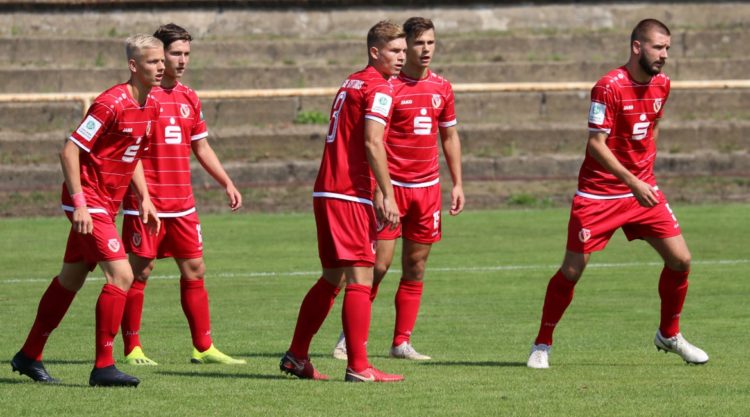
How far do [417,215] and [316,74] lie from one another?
16296mm

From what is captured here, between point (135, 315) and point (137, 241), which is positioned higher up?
point (137, 241)

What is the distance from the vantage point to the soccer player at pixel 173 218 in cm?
984

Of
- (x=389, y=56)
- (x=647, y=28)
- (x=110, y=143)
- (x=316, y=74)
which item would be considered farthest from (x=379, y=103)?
(x=316, y=74)

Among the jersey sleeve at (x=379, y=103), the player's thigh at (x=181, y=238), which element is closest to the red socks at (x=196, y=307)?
the player's thigh at (x=181, y=238)

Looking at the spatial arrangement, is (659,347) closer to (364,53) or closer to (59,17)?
(364,53)

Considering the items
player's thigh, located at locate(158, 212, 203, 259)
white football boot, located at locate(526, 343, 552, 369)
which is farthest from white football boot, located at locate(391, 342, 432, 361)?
player's thigh, located at locate(158, 212, 203, 259)

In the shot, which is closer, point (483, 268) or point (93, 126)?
point (93, 126)

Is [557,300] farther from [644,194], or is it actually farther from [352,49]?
[352,49]

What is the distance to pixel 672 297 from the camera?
9.74 meters

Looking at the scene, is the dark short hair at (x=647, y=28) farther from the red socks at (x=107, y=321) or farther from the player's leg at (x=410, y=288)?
the red socks at (x=107, y=321)

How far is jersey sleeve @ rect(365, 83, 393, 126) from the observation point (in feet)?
27.2

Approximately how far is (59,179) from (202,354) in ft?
44.5

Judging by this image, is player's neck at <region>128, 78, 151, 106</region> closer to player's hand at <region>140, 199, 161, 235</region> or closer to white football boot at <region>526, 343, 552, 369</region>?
player's hand at <region>140, 199, 161, 235</region>

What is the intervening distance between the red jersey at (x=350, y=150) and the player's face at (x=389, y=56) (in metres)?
0.05
